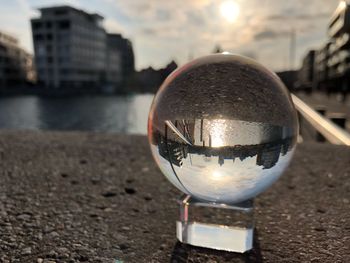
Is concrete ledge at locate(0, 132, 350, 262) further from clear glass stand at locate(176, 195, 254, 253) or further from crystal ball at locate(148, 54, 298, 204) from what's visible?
crystal ball at locate(148, 54, 298, 204)

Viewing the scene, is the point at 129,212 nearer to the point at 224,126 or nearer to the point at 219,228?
the point at 219,228

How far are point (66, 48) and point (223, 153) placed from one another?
298 ft

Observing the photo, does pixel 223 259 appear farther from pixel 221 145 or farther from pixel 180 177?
pixel 221 145

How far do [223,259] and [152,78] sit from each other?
10.6 ft

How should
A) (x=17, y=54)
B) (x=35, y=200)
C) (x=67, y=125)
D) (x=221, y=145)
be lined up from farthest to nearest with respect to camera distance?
(x=17, y=54) < (x=67, y=125) < (x=35, y=200) < (x=221, y=145)

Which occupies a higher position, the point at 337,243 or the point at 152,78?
the point at 152,78

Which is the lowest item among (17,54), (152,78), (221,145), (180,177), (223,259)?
(223,259)

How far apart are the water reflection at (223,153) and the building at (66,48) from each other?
87.3 meters

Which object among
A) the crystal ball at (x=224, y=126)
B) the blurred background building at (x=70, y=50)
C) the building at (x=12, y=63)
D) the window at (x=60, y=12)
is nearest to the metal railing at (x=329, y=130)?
the crystal ball at (x=224, y=126)

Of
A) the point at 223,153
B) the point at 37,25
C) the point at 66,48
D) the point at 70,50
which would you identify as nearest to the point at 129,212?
the point at 223,153

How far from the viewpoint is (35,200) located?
3.50m

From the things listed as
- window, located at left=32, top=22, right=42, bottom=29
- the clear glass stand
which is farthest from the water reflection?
window, located at left=32, top=22, right=42, bottom=29

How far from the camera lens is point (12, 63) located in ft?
309

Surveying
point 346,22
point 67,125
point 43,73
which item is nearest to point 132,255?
point 67,125
